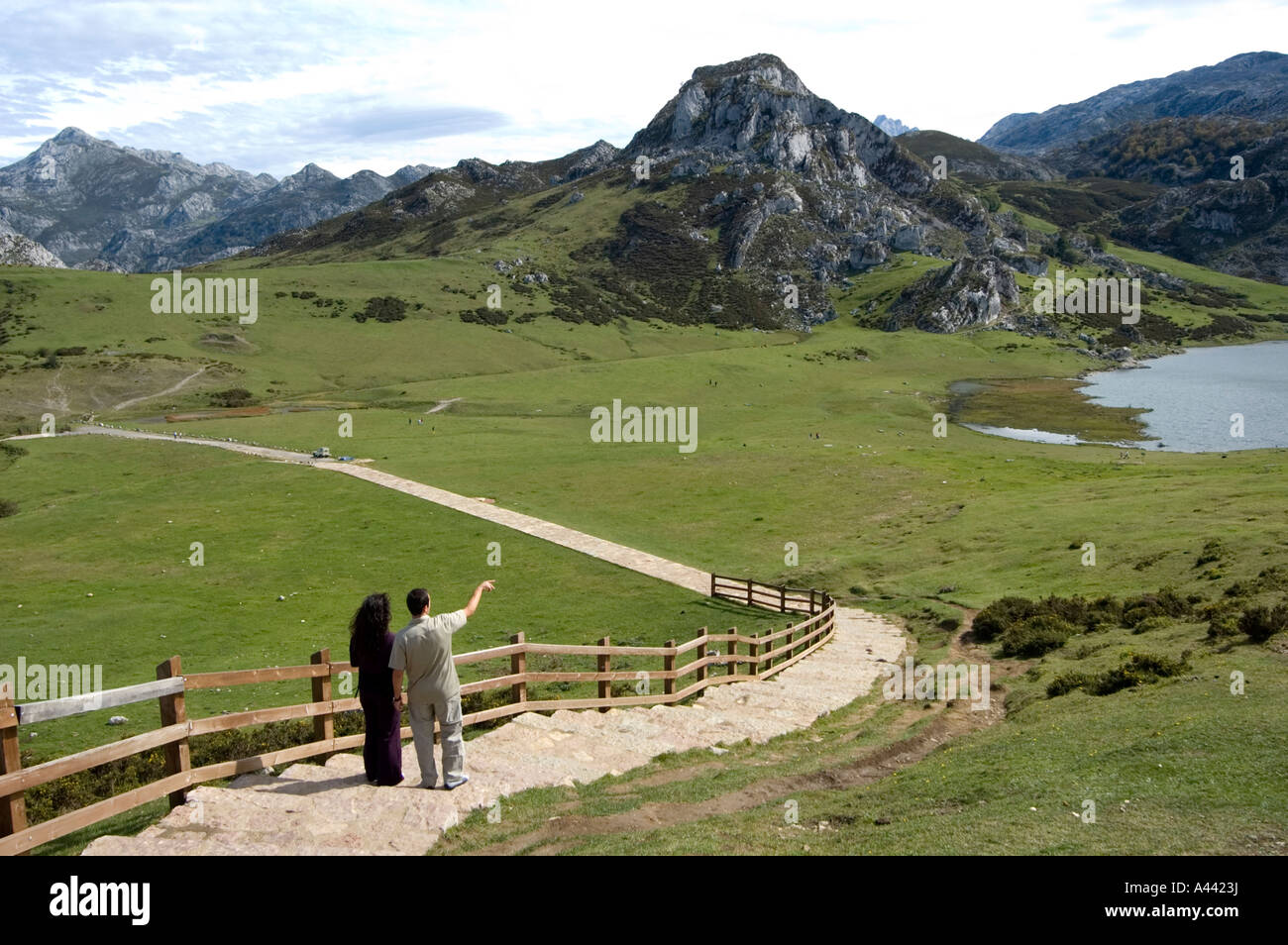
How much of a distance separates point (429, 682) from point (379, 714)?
0.88 meters

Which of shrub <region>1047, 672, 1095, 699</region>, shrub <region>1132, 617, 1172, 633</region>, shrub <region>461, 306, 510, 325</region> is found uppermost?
shrub <region>461, 306, 510, 325</region>

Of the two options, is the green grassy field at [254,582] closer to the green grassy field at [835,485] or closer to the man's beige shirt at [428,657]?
the green grassy field at [835,485]

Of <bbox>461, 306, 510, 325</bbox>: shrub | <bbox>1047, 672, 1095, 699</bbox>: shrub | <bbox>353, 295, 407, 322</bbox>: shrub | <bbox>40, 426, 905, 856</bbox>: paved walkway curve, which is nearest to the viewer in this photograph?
<bbox>40, 426, 905, 856</bbox>: paved walkway curve

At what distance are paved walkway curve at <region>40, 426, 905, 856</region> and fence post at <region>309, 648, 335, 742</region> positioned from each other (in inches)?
17.7

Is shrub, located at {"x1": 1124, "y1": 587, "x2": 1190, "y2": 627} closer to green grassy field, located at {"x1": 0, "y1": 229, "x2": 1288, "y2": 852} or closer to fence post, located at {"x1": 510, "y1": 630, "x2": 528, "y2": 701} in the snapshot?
green grassy field, located at {"x1": 0, "y1": 229, "x2": 1288, "y2": 852}

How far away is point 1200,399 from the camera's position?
5108 inches

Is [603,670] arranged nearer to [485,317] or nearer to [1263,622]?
[1263,622]

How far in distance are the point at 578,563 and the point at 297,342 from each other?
128 meters

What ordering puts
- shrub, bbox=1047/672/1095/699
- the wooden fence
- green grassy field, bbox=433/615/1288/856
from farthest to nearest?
shrub, bbox=1047/672/1095/699 → green grassy field, bbox=433/615/1288/856 → the wooden fence

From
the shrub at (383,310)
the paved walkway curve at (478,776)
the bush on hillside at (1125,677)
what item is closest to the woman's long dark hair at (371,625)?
the paved walkway curve at (478,776)

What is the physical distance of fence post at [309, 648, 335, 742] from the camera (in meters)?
12.3

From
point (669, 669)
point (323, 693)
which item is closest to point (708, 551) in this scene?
point (669, 669)

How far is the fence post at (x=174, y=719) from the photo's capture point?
1040 cm

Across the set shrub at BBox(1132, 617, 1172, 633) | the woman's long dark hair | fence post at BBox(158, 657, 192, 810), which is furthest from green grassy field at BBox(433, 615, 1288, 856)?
shrub at BBox(1132, 617, 1172, 633)
